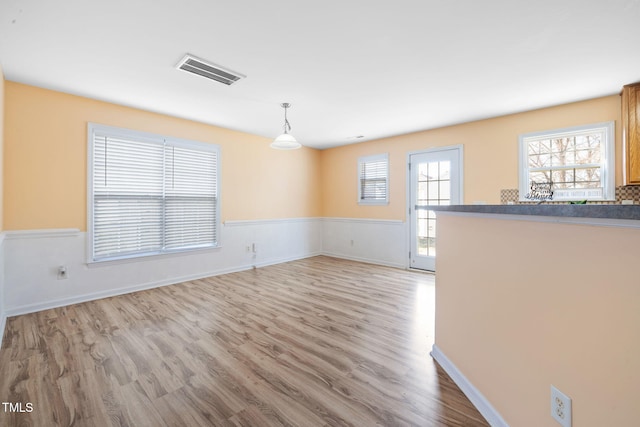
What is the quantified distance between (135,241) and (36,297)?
3.75ft

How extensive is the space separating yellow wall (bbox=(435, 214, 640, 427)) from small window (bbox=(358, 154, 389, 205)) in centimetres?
396

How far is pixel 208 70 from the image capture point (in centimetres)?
282

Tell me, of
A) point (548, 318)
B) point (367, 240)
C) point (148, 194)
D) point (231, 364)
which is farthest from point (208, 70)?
point (367, 240)

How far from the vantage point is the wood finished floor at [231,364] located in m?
1.60

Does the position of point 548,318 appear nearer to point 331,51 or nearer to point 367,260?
point 331,51

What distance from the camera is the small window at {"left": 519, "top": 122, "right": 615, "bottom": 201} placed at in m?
3.42

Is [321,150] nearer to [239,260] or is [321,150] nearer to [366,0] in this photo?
[239,260]

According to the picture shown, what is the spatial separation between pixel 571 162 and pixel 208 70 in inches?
183

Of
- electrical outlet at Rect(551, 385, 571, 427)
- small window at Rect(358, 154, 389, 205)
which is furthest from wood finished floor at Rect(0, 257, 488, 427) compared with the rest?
small window at Rect(358, 154, 389, 205)

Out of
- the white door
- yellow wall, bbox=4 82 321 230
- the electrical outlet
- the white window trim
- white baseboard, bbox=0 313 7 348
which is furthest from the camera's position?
the white window trim

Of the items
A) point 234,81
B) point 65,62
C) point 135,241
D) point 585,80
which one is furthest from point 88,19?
point 585,80

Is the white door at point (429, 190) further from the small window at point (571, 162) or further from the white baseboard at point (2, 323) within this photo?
the white baseboard at point (2, 323)

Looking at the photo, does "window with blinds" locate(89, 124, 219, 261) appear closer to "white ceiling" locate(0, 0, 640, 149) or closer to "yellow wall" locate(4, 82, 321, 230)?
"yellow wall" locate(4, 82, 321, 230)

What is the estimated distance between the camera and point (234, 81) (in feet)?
10.1
